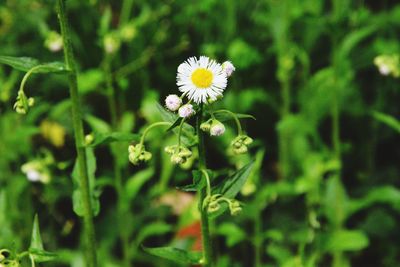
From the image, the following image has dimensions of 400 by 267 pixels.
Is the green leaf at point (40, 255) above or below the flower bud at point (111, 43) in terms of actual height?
below

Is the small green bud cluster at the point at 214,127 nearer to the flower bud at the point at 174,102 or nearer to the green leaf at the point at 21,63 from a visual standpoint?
the flower bud at the point at 174,102

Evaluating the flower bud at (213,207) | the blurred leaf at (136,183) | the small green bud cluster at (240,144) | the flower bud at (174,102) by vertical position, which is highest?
the blurred leaf at (136,183)

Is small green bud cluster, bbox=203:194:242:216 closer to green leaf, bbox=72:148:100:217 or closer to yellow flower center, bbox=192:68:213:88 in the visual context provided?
yellow flower center, bbox=192:68:213:88

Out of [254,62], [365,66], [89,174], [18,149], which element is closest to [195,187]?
[89,174]

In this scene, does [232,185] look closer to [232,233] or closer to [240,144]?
[240,144]

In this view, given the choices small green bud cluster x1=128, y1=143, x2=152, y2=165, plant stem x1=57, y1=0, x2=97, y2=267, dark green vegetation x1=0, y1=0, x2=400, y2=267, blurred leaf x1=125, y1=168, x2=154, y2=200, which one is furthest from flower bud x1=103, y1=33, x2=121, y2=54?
small green bud cluster x1=128, y1=143, x2=152, y2=165

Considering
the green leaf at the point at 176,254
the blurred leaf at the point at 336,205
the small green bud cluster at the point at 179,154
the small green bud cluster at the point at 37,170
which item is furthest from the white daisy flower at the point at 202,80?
the blurred leaf at the point at 336,205

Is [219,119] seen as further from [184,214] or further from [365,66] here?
[365,66]
